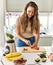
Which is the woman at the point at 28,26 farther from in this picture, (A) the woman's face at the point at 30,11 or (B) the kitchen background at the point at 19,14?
(B) the kitchen background at the point at 19,14

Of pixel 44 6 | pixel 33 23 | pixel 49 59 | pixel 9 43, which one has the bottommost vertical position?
pixel 49 59

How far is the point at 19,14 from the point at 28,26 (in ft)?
4.00

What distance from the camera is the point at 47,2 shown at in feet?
13.3

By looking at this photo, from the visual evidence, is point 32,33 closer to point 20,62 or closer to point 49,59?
point 49,59

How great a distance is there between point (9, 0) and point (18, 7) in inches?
9.3

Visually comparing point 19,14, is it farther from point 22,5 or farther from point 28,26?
point 28,26

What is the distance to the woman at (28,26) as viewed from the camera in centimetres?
273

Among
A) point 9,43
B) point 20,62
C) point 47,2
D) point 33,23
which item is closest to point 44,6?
point 47,2

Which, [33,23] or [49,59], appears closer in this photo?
[49,59]

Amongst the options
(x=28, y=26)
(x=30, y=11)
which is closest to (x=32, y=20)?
(x=28, y=26)

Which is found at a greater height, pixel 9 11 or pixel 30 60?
pixel 9 11

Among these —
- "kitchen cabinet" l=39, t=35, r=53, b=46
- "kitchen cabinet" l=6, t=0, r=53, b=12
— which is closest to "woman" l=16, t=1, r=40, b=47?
"kitchen cabinet" l=39, t=35, r=53, b=46

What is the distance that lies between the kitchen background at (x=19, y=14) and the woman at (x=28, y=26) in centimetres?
94

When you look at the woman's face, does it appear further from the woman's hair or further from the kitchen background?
the kitchen background
